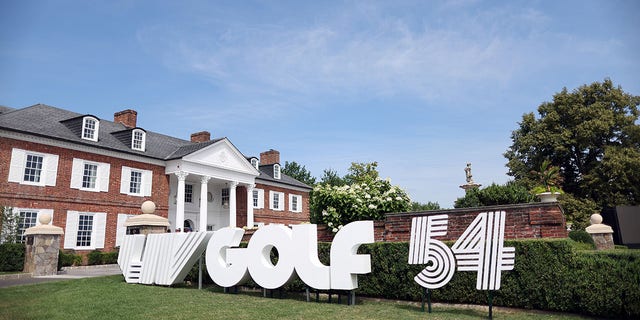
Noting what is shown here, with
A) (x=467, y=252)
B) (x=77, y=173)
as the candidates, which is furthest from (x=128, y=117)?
(x=467, y=252)

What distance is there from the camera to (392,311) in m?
7.80

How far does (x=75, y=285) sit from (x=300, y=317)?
8113 millimetres

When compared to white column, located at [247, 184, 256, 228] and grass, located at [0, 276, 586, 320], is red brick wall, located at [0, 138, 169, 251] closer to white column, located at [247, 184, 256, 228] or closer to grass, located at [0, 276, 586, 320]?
white column, located at [247, 184, 256, 228]

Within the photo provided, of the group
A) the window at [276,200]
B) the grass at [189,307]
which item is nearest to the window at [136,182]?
the window at [276,200]

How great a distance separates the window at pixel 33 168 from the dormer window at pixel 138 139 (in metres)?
4.68

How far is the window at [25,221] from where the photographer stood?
62.5 ft

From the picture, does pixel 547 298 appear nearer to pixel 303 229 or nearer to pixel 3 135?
pixel 303 229

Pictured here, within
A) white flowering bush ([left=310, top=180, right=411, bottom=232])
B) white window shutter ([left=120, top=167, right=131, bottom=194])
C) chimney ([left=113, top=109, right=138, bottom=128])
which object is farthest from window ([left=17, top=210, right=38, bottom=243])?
white flowering bush ([left=310, top=180, right=411, bottom=232])

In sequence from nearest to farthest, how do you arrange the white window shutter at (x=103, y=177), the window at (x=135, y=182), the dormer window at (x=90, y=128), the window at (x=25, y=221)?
the window at (x=25, y=221) → the dormer window at (x=90, y=128) → the white window shutter at (x=103, y=177) → the window at (x=135, y=182)

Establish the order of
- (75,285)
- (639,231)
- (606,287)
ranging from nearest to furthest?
1. (606,287)
2. (75,285)
3. (639,231)

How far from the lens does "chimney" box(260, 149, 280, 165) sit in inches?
1534

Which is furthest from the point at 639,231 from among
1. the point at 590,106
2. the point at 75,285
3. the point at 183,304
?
the point at 75,285

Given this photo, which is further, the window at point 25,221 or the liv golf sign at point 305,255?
the window at point 25,221

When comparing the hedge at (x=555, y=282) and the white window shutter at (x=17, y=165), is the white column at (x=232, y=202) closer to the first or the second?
the white window shutter at (x=17, y=165)
